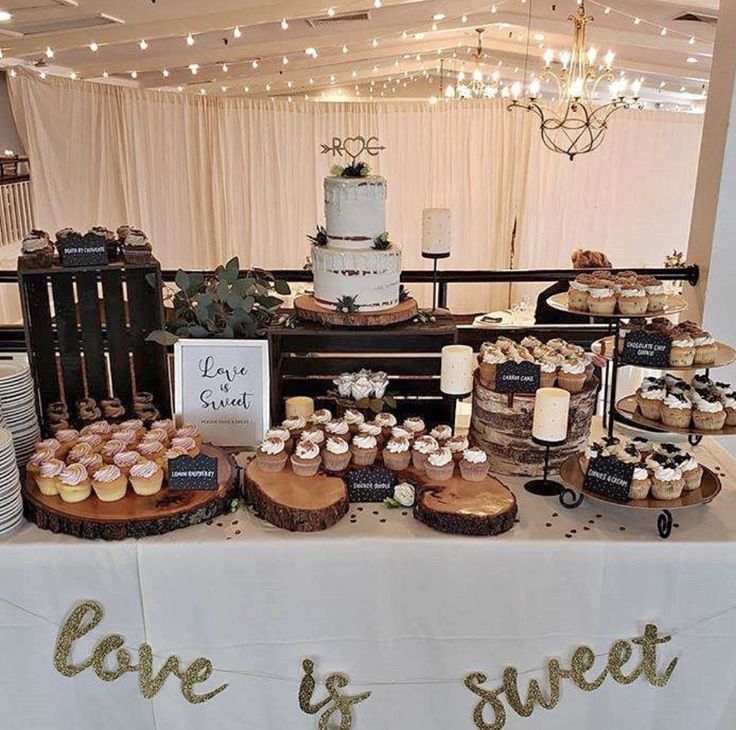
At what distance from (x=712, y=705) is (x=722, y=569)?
344mm

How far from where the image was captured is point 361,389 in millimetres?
1854

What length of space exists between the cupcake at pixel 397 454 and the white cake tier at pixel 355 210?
→ 57 centimetres

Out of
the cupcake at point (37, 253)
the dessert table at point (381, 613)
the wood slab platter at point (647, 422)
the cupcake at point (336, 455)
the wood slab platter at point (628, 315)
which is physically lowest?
the dessert table at point (381, 613)

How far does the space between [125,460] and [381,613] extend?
2.05 feet

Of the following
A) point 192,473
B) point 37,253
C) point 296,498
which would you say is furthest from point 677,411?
point 37,253

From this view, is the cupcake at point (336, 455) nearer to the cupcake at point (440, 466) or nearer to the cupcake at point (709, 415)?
the cupcake at point (440, 466)

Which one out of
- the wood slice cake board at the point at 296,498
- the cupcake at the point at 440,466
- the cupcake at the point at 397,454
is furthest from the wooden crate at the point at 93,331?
the cupcake at the point at 440,466

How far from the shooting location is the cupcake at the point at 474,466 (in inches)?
60.7

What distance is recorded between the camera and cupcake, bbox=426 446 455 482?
1547mm

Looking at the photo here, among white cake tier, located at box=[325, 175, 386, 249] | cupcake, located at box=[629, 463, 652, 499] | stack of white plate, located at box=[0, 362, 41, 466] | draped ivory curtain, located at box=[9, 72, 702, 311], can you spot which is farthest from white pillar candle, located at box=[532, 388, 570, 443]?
draped ivory curtain, located at box=[9, 72, 702, 311]

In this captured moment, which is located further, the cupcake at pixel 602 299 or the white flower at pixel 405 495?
the cupcake at pixel 602 299

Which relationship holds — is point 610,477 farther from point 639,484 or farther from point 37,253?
point 37,253

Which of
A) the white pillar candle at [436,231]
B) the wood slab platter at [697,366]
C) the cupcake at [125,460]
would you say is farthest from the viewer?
the white pillar candle at [436,231]

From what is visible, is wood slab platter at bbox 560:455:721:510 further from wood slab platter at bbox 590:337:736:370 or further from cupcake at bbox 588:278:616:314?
cupcake at bbox 588:278:616:314
